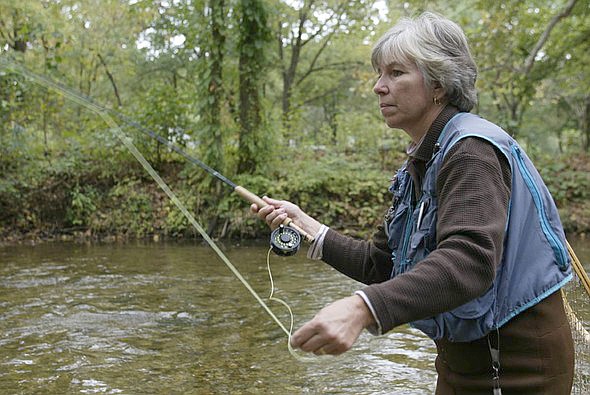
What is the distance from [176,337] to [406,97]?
13.8 feet

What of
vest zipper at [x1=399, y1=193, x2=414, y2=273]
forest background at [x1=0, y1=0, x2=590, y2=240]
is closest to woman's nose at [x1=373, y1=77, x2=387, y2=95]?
vest zipper at [x1=399, y1=193, x2=414, y2=273]

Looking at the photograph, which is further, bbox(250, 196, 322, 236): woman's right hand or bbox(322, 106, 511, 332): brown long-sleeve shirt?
bbox(250, 196, 322, 236): woman's right hand

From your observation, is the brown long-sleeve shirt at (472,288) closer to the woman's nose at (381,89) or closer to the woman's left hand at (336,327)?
the woman's left hand at (336,327)

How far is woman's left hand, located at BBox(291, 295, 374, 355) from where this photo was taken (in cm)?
154

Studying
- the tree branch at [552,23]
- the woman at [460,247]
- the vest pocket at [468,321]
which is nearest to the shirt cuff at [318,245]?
the woman at [460,247]

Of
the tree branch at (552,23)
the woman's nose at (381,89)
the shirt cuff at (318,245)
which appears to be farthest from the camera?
the tree branch at (552,23)

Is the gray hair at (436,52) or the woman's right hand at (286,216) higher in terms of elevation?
the gray hair at (436,52)

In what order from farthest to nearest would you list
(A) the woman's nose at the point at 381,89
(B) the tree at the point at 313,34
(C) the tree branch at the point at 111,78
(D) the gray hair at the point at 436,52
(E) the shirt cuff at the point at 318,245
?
(B) the tree at the point at 313,34 < (C) the tree branch at the point at 111,78 < (E) the shirt cuff at the point at 318,245 < (A) the woman's nose at the point at 381,89 < (D) the gray hair at the point at 436,52

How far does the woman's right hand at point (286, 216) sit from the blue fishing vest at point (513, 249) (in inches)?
37.3

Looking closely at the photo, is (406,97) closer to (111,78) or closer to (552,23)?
(552,23)

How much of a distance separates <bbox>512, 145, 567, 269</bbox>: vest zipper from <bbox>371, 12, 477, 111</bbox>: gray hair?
31cm

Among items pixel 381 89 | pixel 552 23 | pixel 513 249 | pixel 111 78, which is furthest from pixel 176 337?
pixel 111 78

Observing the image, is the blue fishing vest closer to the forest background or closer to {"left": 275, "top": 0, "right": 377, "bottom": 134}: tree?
the forest background

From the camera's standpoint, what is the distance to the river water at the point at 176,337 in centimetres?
457
